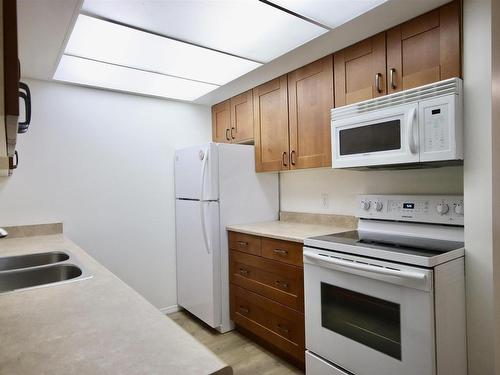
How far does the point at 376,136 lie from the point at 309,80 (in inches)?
29.6

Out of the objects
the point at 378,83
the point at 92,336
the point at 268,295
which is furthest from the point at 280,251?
the point at 92,336

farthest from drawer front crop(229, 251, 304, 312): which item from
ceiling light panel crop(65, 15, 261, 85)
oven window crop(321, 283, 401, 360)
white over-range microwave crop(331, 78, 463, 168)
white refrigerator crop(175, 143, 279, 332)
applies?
ceiling light panel crop(65, 15, 261, 85)

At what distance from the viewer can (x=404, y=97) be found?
5.67 ft

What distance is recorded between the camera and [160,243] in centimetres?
311

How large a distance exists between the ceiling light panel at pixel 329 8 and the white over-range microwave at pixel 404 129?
465mm

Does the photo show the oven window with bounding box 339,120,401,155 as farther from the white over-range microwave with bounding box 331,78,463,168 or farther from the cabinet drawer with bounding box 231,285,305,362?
the cabinet drawer with bounding box 231,285,305,362

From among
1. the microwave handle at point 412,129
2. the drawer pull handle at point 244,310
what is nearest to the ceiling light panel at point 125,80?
the microwave handle at point 412,129

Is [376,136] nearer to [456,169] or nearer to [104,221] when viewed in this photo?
[456,169]

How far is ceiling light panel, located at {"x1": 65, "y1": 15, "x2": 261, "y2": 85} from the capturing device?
1754mm

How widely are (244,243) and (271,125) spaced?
3.21 ft

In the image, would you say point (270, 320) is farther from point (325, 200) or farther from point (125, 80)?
point (125, 80)

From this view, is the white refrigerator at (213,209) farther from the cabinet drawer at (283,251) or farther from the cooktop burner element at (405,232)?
the cooktop burner element at (405,232)

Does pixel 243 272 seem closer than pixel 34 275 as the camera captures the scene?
No

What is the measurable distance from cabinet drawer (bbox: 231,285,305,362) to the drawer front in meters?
0.05
